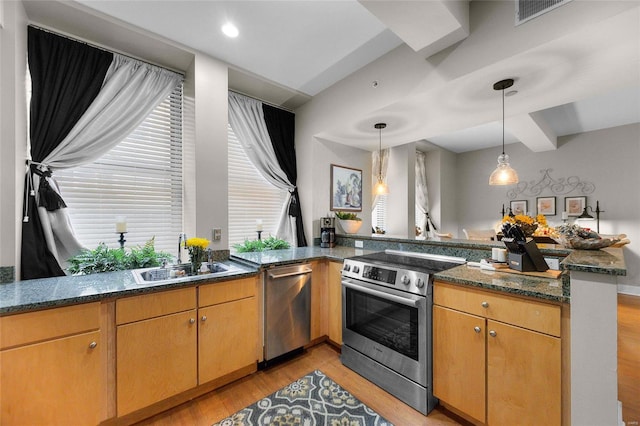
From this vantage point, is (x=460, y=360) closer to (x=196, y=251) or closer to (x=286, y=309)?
(x=286, y=309)

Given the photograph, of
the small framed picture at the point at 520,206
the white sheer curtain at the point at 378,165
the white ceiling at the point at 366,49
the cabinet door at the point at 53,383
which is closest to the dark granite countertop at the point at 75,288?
the cabinet door at the point at 53,383

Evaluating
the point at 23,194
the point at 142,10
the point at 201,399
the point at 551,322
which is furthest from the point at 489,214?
the point at 23,194

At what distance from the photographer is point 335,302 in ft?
7.85

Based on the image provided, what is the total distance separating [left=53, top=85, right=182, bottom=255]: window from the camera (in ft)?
6.77

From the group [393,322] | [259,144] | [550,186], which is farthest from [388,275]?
[550,186]

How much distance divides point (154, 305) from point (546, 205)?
670 cm

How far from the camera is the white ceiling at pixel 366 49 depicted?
5.14 feet

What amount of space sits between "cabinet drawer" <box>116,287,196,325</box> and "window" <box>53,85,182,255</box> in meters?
0.95

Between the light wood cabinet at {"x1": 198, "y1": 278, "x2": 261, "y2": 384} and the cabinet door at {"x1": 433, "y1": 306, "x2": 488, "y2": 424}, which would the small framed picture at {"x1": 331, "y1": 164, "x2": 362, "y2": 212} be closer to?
the light wood cabinet at {"x1": 198, "y1": 278, "x2": 261, "y2": 384}

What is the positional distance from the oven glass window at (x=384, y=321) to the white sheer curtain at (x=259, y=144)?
1.29m

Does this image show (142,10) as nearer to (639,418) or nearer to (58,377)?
(58,377)

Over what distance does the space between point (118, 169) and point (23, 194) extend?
616 millimetres

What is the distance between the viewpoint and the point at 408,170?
13.4 ft

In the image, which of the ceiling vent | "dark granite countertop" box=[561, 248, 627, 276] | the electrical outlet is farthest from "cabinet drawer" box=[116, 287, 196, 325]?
the ceiling vent
